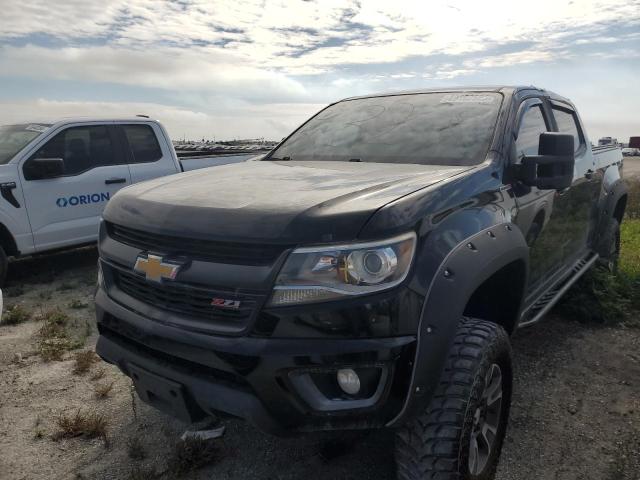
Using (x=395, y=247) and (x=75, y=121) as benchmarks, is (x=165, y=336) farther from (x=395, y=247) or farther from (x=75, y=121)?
(x=75, y=121)

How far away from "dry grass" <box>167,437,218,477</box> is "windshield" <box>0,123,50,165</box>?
4.34 metres

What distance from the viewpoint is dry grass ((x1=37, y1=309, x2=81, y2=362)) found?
3.80 meters

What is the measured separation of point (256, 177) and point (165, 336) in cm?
93

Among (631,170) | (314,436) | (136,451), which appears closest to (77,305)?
(136,451)

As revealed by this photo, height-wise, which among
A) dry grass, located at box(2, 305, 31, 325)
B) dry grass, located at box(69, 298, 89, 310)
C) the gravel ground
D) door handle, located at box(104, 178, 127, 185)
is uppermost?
door handle, located at box(104, 178, 127, 185)

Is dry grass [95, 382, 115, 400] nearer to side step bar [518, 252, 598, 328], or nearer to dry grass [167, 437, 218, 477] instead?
dry grass [167, 437, 218, 477]

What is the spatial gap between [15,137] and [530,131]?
537 cm

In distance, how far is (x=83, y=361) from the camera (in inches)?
142

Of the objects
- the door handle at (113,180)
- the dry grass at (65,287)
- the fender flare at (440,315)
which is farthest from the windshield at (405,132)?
the door handle at (113,180)

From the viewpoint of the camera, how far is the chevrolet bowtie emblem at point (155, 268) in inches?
79.4

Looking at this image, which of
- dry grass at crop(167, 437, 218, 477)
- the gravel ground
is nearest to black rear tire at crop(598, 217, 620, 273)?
dry grass at crop(167, 437, 218, 477)

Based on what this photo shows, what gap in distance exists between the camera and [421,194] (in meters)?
2.02

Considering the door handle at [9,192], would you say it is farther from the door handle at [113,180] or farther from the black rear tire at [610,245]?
the black rear tire at [610,245]

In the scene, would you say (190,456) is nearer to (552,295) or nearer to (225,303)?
(225,303)
